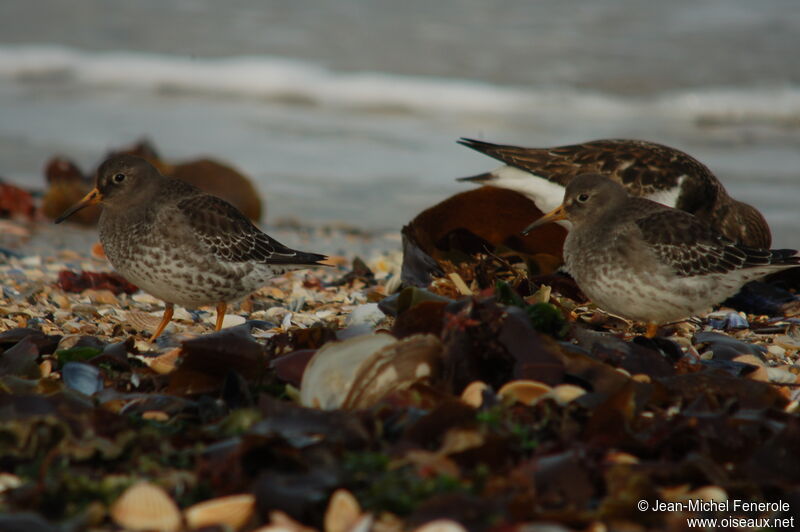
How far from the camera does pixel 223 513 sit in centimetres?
244

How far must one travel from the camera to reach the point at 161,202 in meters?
5.07

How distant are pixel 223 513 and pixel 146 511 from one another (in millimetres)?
188

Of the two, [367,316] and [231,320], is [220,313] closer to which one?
[231,320]

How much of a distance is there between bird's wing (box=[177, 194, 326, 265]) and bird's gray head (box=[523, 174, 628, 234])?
4.56 ft

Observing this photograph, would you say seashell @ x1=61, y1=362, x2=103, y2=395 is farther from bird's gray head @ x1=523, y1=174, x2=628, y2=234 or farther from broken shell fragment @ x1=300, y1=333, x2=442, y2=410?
bird's gray head @ x1=523, y1=174, x2=628, y2=234

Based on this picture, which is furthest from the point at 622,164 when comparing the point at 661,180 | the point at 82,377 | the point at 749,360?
the point at 82,377

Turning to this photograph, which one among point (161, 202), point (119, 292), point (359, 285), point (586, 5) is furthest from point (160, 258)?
point (586, 5)

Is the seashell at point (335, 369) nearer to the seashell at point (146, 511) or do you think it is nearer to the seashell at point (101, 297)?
the seashell at point (146, 511)

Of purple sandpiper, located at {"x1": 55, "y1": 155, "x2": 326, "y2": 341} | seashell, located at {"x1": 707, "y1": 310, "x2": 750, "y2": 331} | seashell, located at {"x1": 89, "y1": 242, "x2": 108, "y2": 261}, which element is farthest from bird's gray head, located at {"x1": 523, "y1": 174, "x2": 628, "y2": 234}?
seashell, located at {"x1": 89, "y1": 242, "x2": 108, "y2": 261}

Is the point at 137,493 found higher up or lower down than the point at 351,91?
lower down

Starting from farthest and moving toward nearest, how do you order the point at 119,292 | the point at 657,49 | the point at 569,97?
the point at 657,49 < the point at 569,97 < the point at 119,292

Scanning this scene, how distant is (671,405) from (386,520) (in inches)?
48.7

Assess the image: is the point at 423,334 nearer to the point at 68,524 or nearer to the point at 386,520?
the point at 386,520

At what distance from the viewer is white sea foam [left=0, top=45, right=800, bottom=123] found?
1218 cm
